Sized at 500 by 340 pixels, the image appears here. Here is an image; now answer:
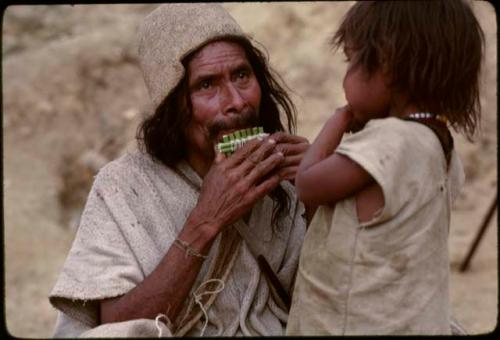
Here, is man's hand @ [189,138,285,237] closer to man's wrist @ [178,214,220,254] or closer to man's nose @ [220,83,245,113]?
man's wrist @ [178,214,220,254]

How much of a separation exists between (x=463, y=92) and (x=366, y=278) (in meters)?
0.64

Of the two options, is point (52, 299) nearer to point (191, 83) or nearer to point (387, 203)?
point (191, 83)

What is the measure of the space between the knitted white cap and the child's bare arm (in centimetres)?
81

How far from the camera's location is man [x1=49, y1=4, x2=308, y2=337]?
3393mm

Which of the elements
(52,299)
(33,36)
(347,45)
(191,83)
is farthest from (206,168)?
(33,36)

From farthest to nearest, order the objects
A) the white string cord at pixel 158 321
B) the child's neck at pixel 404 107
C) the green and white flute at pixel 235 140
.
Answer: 1. the green and white flute at pixel 235 140
2. the white string cord at pixel 158 321
3. the child's neck at pixel 404 107

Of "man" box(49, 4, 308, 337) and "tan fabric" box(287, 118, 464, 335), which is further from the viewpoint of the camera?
"man" box(49, 4, 308, 337)

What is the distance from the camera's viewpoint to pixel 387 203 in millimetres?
2746

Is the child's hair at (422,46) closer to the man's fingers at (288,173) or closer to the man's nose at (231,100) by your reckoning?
the man's fingers at (288,173)

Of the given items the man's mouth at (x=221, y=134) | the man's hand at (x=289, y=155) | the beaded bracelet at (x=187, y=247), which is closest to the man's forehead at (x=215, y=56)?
the man's mouth at (x=221, y=134)

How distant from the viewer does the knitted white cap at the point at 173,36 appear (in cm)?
363

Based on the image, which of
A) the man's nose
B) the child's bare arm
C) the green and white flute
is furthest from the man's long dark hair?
the child's bare arm

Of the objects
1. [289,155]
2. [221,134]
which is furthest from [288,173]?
[221,134]

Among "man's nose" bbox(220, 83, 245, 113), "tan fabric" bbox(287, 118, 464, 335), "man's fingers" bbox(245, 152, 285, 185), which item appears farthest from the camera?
"man's nose" bbox(220, 83, 245, 113)
